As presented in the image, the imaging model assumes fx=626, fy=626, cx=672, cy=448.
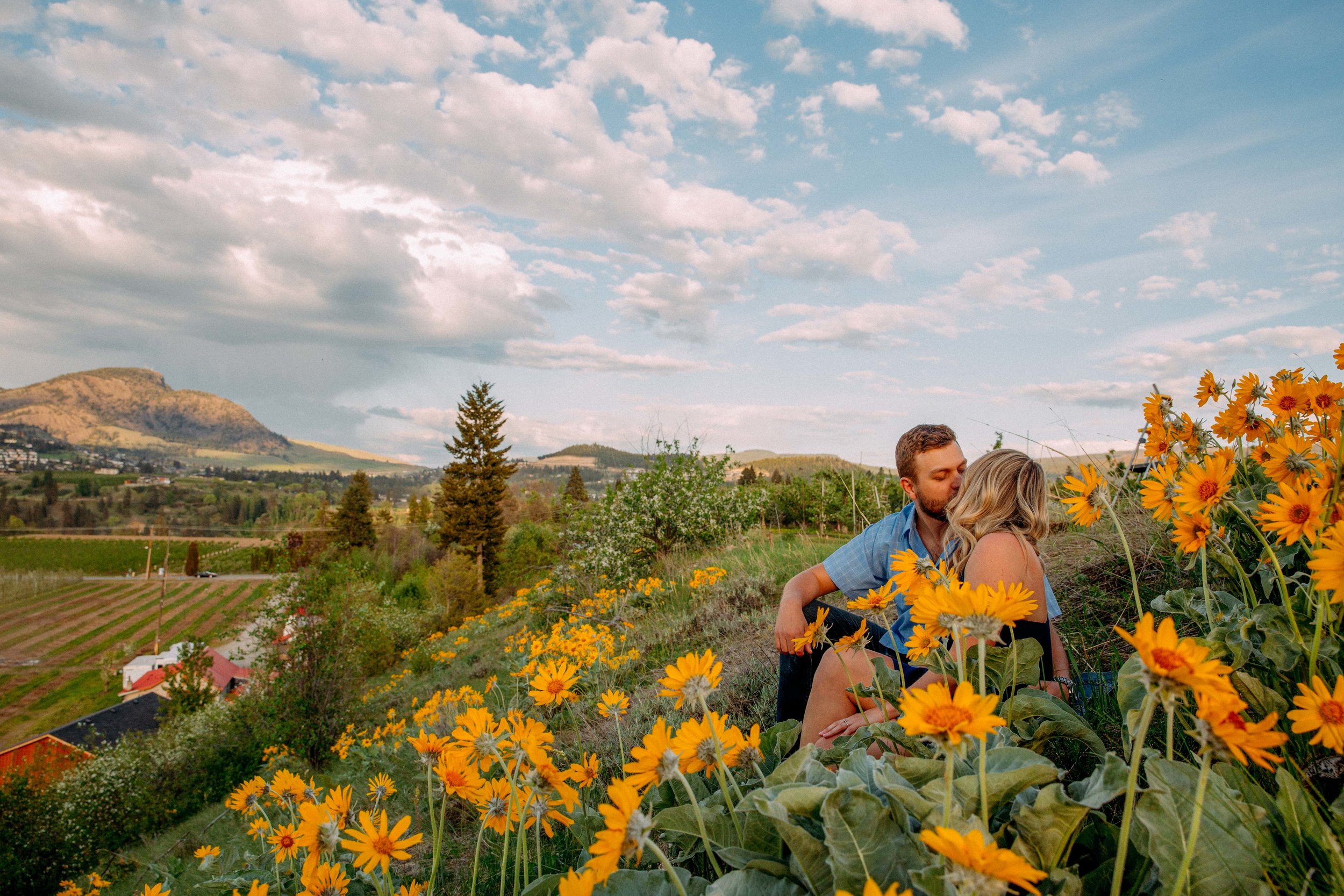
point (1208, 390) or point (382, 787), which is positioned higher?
point (1208, 390)

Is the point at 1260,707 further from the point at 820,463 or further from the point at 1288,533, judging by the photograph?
the point at 820,463

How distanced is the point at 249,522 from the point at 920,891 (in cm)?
10304

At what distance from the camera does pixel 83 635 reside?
62.7 metres

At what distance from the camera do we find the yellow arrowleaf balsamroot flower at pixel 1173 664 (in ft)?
1.88

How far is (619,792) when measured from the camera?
30.1 inches

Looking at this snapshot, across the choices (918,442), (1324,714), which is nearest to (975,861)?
(1324,714)

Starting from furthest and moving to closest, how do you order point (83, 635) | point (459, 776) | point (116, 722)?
point (83, 635) → point (116, 722) → point (459, 776)

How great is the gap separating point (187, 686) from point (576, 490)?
642 inches

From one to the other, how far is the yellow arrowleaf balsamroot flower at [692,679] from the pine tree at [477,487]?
36.1m

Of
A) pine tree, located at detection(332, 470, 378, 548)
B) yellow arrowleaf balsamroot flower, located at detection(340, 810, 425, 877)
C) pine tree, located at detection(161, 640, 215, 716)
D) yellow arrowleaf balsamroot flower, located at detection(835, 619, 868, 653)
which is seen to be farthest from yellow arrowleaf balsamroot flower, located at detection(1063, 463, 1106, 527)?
pine tree, located at detection(332, 470, 378, 548)

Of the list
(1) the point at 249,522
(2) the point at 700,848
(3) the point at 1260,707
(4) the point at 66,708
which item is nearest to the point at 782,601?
(2) the point at 700,848

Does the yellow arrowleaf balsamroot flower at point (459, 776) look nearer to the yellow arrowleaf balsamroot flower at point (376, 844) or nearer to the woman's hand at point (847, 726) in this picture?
the yellow arrowleaf balsamroot flower at point (376, 844)

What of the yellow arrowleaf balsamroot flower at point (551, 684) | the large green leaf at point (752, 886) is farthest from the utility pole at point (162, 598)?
the large green leaf at point (752, 886)

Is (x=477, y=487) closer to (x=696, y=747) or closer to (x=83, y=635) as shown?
(x=696, y=747)
